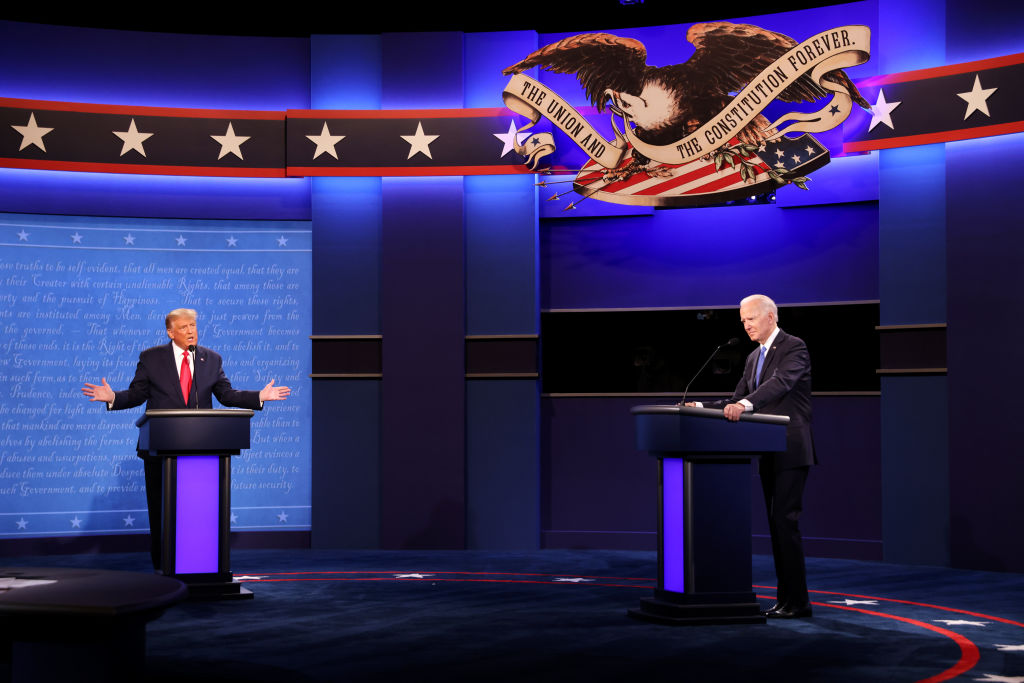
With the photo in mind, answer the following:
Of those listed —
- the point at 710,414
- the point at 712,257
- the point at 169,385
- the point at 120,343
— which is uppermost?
the point at 712,257

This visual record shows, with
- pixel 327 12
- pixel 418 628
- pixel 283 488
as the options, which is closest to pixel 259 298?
pixel 283 488

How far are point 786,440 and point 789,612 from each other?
0.81 meters

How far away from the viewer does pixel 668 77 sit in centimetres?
779

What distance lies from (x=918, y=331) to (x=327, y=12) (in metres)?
5.12

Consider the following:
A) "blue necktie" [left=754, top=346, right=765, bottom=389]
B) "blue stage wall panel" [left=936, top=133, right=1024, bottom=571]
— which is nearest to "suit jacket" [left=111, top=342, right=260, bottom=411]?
"blue necktie" [left=754, top=346, right=765, bottom=389]

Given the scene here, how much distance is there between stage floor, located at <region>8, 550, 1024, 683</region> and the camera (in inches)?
149

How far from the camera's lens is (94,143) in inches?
303

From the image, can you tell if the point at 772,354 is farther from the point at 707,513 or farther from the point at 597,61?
the point at 597,61

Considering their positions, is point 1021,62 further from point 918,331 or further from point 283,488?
point 283,488

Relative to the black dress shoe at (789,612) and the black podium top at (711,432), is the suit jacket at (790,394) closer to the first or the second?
the black podium top at (711,432)

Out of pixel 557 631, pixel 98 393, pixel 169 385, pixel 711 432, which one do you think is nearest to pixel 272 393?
pixel 169 385

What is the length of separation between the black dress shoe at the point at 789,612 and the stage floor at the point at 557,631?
0.21 feet

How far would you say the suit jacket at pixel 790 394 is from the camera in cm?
494

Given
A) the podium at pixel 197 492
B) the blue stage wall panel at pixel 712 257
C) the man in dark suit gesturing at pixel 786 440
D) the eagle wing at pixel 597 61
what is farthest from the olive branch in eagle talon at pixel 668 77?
the podium at pixel 197 492
